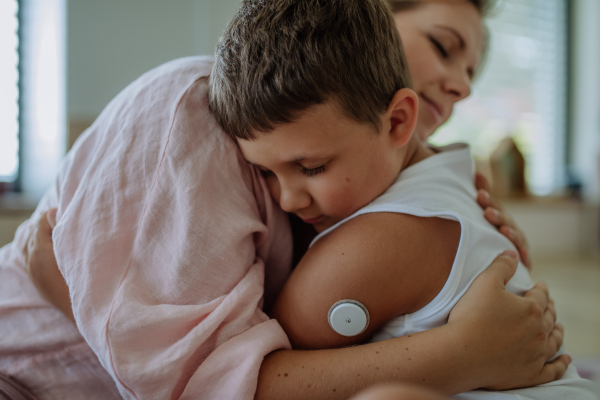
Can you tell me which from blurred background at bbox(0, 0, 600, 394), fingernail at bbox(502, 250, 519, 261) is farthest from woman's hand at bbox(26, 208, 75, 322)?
blurred background at bbox(0, 0, 600, 394)

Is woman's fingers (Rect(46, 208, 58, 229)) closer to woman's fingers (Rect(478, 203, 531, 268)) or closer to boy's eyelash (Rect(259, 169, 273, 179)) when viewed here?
boy's eyelash (Rect(259, 169, 273, 179))

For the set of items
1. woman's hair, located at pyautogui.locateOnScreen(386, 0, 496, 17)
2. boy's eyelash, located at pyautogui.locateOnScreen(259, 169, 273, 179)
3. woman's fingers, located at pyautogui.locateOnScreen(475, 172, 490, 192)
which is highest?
woman's hair, located at pyautogui.locateOnScreen(386, 0, 496, 17)

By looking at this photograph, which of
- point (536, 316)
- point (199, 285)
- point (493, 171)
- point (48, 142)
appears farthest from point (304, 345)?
point (493, 171)

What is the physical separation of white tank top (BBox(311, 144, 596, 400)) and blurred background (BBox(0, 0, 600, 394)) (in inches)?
23.6

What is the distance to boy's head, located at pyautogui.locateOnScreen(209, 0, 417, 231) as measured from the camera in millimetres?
572

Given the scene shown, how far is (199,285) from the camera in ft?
1.79

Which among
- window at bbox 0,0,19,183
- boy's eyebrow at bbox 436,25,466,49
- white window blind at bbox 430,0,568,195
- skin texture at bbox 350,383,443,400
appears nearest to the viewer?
skin texture at bbox 350,383,443,400

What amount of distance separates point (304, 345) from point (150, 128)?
36 cm

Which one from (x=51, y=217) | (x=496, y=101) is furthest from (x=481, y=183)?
(x=496, y=101)

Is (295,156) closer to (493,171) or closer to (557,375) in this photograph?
(557,375)

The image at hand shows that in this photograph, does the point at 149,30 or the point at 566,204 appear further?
the point at 566,204

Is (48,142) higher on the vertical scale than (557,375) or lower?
lower

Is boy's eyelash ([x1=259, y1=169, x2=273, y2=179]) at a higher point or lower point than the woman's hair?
lower

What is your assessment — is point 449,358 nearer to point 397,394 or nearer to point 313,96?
point 397,394
